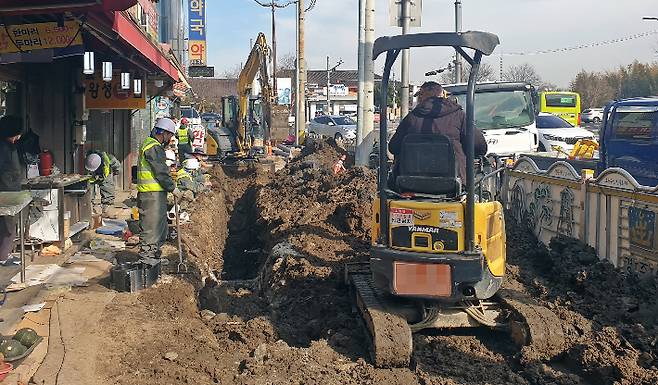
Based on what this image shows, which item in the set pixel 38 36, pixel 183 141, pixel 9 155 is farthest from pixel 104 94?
pixel 183 141

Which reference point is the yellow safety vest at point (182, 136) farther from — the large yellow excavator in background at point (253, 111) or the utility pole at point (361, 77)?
the utility pole at point (361, 77)

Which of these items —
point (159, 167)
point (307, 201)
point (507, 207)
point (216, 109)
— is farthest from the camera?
point (216, 109)

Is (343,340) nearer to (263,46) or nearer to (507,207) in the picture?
(507,207)

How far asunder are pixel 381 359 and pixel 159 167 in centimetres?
399

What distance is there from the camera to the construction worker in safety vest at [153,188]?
895cm

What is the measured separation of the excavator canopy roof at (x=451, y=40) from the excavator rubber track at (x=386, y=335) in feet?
7.61

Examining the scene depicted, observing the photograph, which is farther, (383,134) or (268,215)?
(268,215)

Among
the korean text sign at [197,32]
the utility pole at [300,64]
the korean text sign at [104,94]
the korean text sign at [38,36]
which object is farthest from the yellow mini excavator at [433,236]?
the korean text sign at [197,32]

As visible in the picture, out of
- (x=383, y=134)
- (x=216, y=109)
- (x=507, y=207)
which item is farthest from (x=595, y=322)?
(x=216, y=109)

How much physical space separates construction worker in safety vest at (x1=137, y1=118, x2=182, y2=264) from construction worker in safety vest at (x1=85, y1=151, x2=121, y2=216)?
14.9 feet

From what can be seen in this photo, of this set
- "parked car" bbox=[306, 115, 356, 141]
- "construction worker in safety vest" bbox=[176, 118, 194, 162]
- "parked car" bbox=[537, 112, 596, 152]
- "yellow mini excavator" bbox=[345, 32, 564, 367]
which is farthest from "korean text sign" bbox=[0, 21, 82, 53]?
"parked car" bbox=[306, 115, 356, 141]

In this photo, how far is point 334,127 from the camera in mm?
37250

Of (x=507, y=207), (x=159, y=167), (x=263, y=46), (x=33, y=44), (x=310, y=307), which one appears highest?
(x=263, y=46)

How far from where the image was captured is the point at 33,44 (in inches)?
339
